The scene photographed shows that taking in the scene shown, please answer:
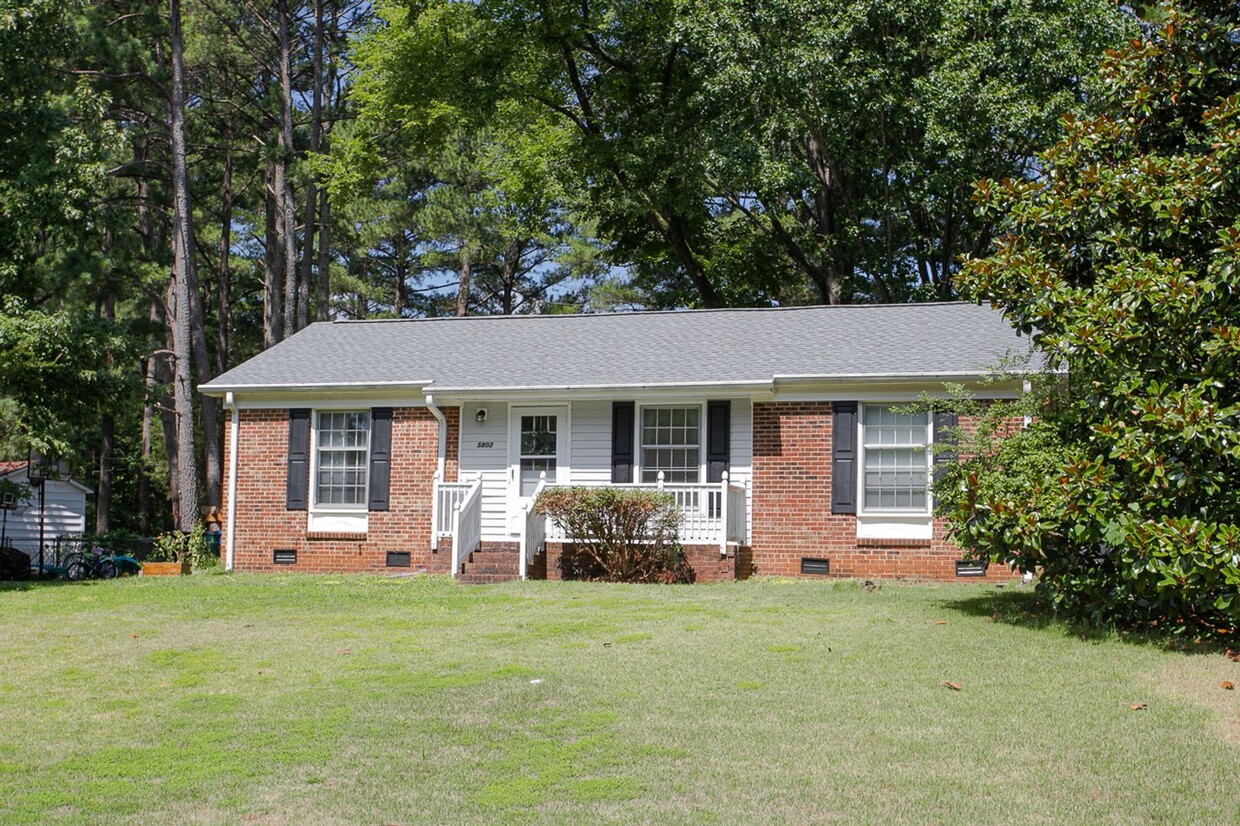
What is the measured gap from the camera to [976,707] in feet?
26.2

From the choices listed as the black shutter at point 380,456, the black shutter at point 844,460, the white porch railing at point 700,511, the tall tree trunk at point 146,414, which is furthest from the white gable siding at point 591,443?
the tall tree trunk at point 146,414

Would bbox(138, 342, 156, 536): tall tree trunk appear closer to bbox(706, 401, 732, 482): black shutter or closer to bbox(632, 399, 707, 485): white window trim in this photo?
bbox(632, 399, 707, 485): white window trim

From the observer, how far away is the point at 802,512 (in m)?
17.1

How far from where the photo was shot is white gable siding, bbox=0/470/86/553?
29.3 meters

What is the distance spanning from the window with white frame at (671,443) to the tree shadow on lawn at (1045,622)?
15.9ft

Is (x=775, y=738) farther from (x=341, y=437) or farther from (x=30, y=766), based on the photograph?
(x=341, y=437)

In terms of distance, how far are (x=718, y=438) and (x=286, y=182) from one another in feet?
56.8

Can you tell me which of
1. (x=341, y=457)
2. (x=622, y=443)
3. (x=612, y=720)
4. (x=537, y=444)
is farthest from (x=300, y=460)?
(x=612, y=720)

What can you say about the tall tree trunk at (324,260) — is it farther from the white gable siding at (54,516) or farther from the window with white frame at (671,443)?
the window with white frame at (671,443)

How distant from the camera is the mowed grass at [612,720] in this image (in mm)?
6160

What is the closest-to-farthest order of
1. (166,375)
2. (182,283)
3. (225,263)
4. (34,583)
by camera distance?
(34,583)
(182,283)
(166,375)
(225,263)

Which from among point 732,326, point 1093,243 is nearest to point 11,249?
point 732,326

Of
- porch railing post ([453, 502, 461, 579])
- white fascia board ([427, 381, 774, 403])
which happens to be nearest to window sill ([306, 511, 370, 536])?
white fascia board ([427, 381, 774, 403])

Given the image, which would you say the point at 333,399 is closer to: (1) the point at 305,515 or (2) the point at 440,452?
(1) the point at 305,515
